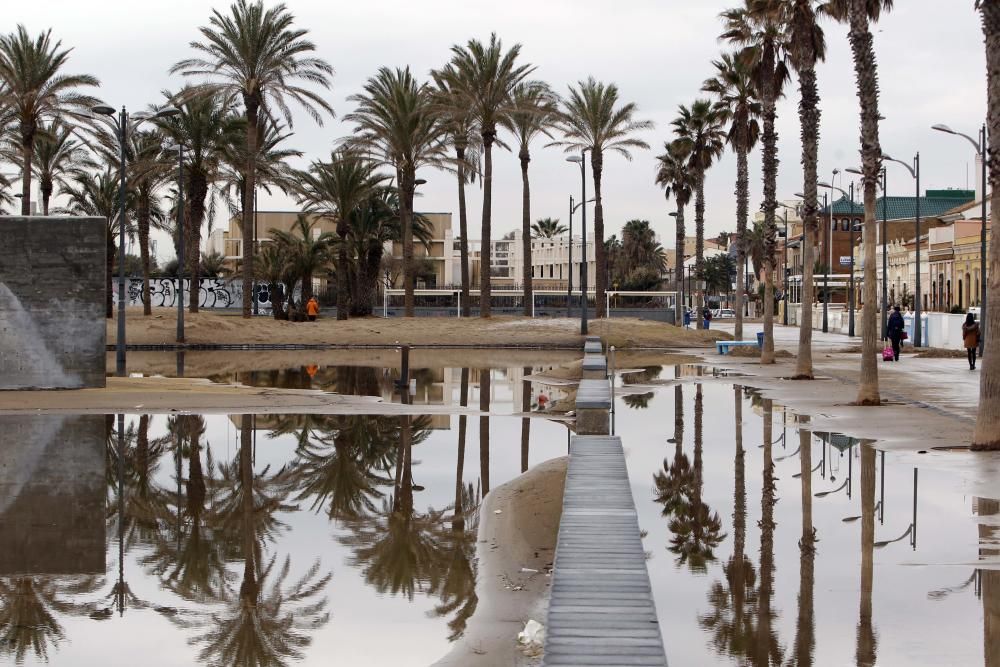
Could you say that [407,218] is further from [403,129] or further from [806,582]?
[806,582]

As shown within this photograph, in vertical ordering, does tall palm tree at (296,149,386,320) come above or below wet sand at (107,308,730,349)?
above

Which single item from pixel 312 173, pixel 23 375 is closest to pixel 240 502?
pixel 23 375

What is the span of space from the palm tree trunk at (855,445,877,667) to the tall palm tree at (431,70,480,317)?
39.8 m

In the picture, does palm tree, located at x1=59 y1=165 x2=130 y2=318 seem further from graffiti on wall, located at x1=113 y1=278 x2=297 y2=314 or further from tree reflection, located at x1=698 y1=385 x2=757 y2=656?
tree reflection, located at x1=698 y1=385 x2=757 y2=656

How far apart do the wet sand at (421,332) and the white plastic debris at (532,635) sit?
4360cm

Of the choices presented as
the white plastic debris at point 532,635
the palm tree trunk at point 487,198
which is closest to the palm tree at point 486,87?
the palm tree trunk at point 487,198

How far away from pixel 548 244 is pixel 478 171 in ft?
232

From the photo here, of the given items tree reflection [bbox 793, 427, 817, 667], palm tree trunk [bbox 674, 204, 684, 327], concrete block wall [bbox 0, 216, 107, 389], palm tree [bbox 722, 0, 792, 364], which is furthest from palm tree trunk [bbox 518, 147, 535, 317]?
tree reflection [bbox 793, 427, 817, 667]

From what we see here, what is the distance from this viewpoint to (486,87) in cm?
5506

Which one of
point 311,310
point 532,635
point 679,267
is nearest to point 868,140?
point 532,635

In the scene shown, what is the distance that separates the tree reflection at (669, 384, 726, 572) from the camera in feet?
35.3

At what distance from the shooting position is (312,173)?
63.7 metres

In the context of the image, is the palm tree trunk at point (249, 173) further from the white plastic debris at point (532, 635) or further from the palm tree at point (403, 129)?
the white plastic debris at point (532, 635)

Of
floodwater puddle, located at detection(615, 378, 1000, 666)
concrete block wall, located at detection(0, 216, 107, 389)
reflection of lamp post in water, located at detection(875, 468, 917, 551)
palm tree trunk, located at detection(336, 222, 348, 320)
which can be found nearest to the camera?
floodwater puddle, located at detection(615, 378, 1000, 666)
